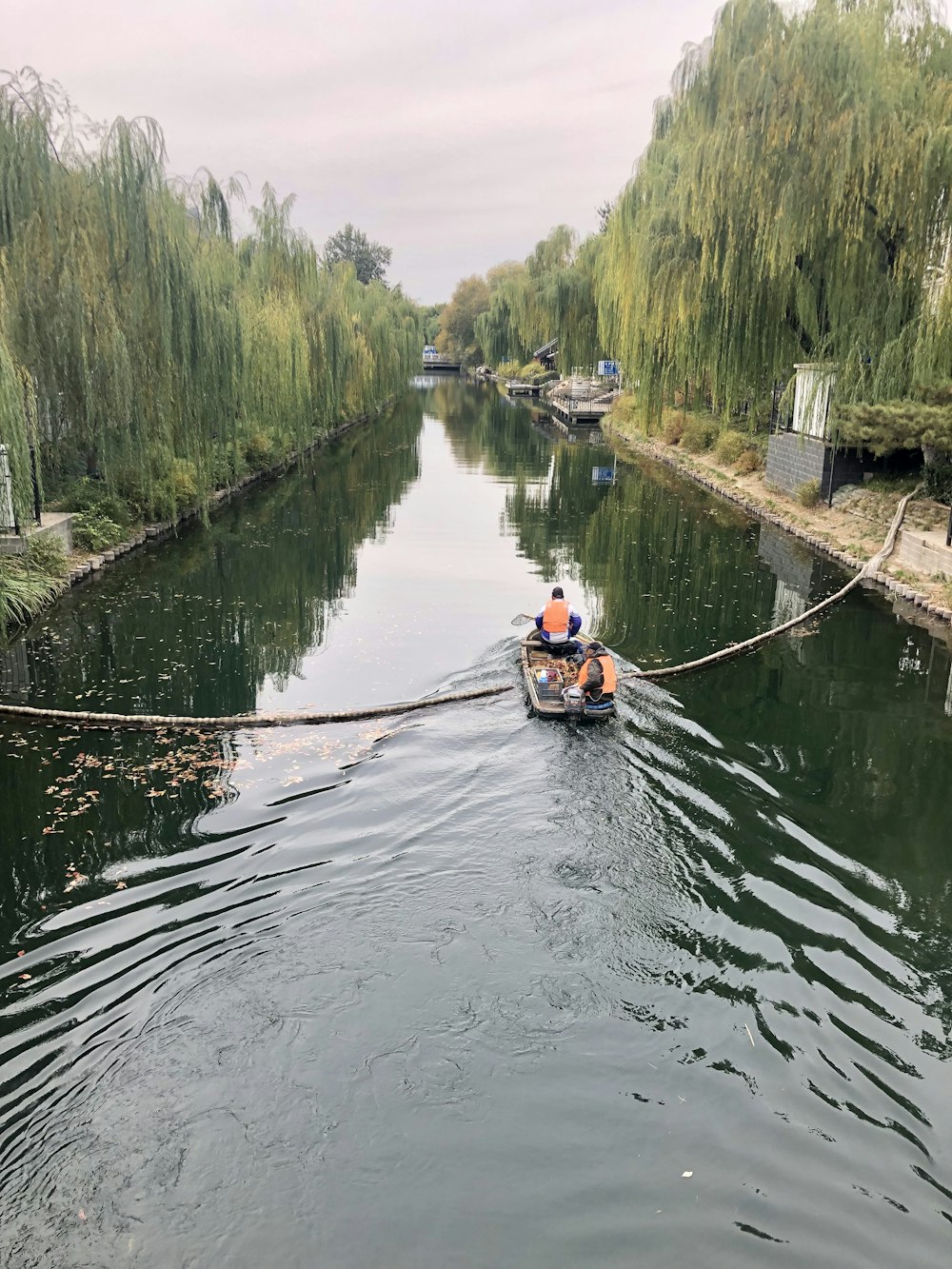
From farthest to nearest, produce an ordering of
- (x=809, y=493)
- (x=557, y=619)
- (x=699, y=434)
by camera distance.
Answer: (x=699, y=434), (x=809, y=493), (x=557, y=619)

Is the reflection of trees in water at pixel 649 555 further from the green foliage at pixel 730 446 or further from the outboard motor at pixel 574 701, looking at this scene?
the outboard motor at pixel 574 701

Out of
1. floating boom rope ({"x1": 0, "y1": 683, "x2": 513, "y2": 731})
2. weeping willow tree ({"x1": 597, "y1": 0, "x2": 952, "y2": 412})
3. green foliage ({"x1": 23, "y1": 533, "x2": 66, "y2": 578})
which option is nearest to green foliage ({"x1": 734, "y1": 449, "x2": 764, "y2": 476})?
weeping willow tree ({"x1": 597, "y1": 0, "x2": 952, "y2": 412})

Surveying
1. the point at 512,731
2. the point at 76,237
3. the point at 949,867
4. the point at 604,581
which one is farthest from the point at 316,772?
the point at 76,237

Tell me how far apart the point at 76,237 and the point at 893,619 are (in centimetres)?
1358

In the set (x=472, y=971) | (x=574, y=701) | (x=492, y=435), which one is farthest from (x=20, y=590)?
(x=492, y=435)

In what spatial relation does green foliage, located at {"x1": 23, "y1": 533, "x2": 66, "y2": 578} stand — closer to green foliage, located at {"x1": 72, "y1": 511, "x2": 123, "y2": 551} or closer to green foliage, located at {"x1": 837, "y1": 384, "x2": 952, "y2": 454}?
green foliage, located at {"x1": 72, "y1": 511, "x2": 123, "y2": 551}

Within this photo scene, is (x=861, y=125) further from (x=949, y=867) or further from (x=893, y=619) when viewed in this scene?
(x=949, y=867)

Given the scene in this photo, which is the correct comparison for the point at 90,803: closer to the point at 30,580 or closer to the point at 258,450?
the point at 30,580

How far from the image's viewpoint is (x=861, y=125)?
16.4 meters

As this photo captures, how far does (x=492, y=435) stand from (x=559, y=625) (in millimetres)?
32347

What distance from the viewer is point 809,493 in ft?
68.8

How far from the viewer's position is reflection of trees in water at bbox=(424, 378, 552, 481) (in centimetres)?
3249

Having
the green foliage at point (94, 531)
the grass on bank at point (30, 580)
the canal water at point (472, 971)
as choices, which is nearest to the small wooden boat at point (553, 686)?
the canal water at point (472, 971)

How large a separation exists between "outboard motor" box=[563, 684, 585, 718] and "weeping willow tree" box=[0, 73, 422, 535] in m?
7.30
